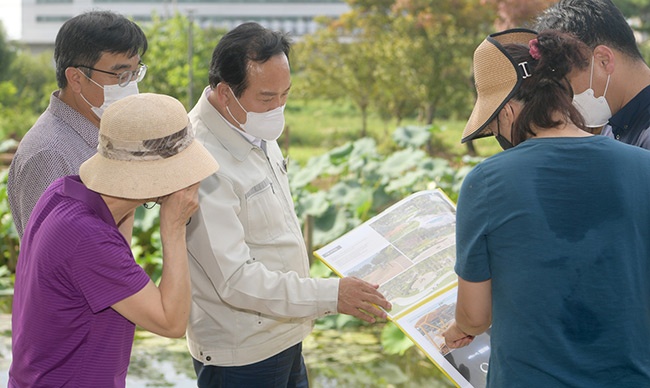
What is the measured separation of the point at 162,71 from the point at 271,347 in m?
12.6

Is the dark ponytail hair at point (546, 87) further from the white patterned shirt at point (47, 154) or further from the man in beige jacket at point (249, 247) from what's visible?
the white patterned shirt at point (47, 154)

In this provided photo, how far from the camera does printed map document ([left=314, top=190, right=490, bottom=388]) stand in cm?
193

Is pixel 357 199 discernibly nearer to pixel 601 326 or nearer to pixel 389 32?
pixel 601 326

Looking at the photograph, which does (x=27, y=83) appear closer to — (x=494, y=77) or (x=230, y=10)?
(x=494, y=77)

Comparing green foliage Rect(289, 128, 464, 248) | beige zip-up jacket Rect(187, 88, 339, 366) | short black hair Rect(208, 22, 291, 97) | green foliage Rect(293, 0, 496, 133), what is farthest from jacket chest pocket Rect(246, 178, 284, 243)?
green foliage Rect(293, 0, 496, 133)

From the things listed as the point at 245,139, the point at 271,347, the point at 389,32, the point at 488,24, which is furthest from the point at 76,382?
the point at 389,32

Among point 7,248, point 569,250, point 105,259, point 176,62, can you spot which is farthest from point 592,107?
point 176,62

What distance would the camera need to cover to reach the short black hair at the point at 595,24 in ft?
6.79

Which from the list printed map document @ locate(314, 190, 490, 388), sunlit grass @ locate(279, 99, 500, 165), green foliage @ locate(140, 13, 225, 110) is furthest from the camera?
green foliage @ locate(140, 13, 225, 110)

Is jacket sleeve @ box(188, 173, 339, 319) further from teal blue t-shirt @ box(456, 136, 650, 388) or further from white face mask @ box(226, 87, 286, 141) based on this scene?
teal blue t-shirt @ box(456, 136, 650, 388)

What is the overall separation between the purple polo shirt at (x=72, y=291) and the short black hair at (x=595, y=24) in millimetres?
1238

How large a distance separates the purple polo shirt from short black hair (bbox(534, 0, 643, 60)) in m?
1.24

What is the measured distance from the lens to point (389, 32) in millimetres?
13234

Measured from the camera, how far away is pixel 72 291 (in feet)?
5.20
